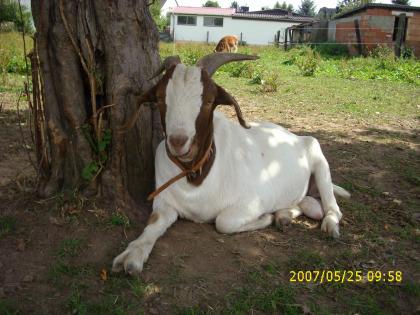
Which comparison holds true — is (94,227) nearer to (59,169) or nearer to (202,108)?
(59,169)

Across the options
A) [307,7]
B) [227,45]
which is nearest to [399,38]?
[227,45]

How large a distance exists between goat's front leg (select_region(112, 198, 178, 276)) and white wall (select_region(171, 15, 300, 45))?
39201mm

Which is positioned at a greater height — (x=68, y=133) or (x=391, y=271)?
(x=68, y=133)

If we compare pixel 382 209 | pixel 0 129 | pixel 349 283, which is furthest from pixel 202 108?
pixel 0 129

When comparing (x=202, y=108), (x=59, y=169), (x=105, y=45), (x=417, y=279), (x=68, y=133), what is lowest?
(x=417, y=279)

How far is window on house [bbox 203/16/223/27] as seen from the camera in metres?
41.7

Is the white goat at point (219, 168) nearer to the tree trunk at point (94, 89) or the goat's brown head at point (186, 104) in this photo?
the goat's brown head at point (186, 104)

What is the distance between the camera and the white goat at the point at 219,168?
2.72 meters

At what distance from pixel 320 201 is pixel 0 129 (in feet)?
13.4

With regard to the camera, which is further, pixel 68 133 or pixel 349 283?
pixel 68 133

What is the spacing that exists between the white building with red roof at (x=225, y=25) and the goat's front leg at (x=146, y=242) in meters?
39.1

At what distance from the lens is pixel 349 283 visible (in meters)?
2.75

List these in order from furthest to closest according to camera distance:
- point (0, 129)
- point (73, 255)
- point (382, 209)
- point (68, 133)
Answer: point (0, 129), point (382, 209), point (68, 133), point (73, 255)

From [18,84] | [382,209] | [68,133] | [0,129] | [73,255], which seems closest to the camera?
[73,255]
